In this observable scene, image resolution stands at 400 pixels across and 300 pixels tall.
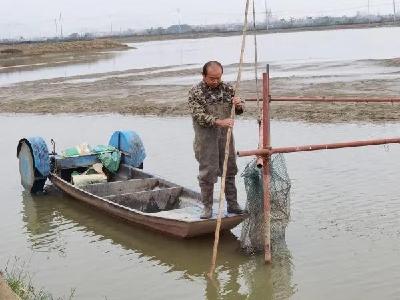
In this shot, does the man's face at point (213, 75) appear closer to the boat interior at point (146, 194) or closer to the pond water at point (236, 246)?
the pond water at point (236, 246)

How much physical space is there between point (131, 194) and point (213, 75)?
3.04m

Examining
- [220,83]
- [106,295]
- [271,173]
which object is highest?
[220,83]

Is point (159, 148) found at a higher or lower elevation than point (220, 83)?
lower

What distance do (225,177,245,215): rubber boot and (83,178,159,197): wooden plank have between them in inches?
103

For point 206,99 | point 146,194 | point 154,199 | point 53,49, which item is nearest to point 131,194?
point 146,194

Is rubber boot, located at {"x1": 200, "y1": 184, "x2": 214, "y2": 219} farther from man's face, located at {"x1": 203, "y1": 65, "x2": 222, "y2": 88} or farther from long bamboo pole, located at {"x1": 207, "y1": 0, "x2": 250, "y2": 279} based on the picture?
man's face, located at {"x1": 203, "y1": 65, "x2": 222, "y2": 88}

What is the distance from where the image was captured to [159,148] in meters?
14.8

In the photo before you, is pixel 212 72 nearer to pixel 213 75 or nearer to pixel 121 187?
pixel 213 75

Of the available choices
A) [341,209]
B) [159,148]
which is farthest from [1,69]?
[341,209]

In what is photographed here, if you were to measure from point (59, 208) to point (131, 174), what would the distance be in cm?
136

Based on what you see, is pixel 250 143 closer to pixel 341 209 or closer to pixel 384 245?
pixel 341 209

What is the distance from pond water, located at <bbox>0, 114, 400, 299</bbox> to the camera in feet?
22.3

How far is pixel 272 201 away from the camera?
741 centimetres

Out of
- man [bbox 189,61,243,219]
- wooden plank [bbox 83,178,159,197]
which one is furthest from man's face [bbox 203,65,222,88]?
wooden plank [bbox 83,178,159,197]
